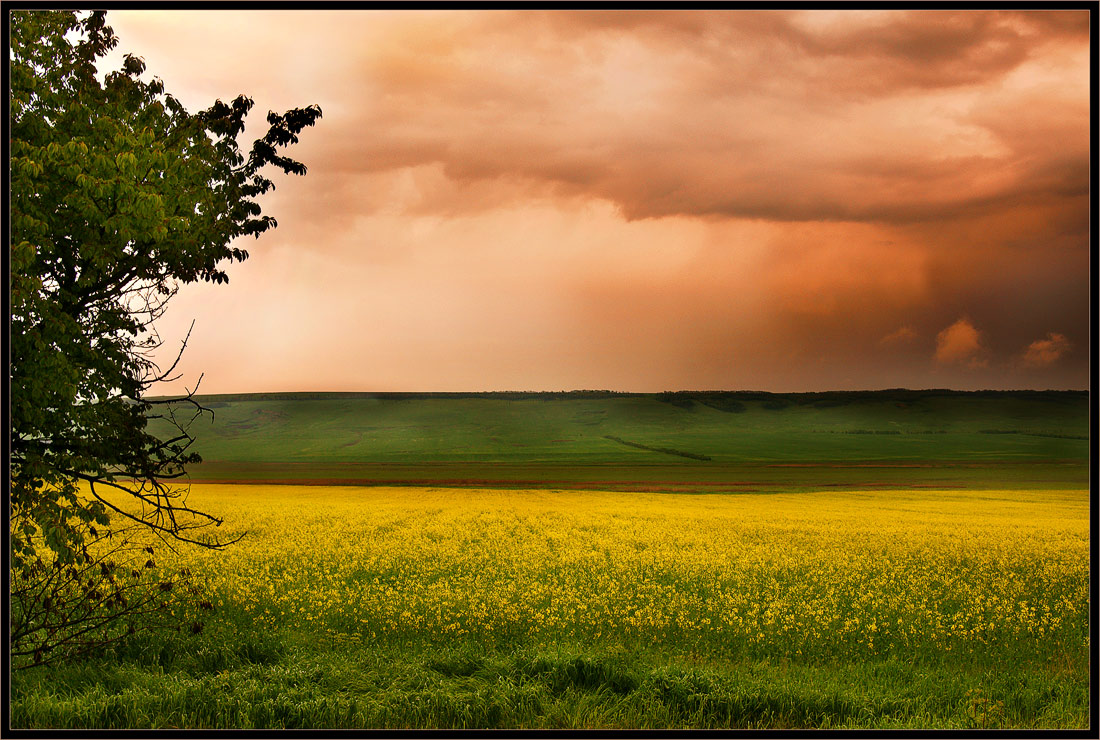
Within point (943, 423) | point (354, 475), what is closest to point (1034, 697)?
point (354, 475)

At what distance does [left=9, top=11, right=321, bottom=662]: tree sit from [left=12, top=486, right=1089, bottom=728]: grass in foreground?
190cm

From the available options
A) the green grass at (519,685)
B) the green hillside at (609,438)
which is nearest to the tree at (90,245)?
the green grass at (519,685)

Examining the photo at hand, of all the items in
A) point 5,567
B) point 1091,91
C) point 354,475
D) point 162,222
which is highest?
point 1091,91

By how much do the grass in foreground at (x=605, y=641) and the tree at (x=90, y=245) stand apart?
6.25ft

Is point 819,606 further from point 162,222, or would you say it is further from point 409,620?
point 162,222

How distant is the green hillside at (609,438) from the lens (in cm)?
10575

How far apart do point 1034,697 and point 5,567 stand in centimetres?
1076

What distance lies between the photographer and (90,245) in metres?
7.65

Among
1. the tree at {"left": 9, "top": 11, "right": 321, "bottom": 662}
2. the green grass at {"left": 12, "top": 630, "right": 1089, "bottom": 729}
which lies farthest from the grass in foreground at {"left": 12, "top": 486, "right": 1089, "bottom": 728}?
the tree at {"left": 9, "top": 11, "right": 321, "bottom": 662}

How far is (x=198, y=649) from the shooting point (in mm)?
8930

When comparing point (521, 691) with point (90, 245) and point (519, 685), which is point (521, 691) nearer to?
point (519, 685)

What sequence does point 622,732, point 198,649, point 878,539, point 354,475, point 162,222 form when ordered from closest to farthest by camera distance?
1. point 622,732
2. point 162,222
3. point 198,649
4. point 878,539
5. point 354,475

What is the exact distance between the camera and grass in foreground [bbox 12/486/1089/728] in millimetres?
7203

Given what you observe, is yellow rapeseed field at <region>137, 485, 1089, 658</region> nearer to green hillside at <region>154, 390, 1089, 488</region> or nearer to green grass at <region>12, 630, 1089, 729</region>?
green grass at <region>12, 630, 1089, 729</region>
